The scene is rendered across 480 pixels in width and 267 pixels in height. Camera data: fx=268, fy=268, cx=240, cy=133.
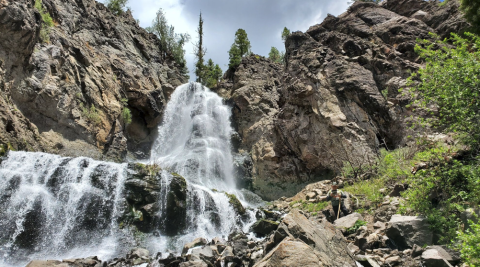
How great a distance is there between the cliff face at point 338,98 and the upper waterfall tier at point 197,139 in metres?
1.92

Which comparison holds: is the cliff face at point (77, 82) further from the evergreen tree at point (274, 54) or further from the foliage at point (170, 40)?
the evergreen tree at point (274, 54)

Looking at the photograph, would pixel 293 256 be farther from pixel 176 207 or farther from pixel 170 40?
pixel 170 40

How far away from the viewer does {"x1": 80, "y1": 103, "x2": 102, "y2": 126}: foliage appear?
1545cm

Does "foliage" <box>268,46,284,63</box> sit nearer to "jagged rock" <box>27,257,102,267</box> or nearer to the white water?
the white water

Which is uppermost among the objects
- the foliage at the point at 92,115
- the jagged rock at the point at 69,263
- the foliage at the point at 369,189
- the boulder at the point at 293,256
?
the foliage at the point at 92,115

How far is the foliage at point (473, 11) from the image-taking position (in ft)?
42.8

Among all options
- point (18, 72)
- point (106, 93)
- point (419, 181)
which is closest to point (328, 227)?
point (419, 181)

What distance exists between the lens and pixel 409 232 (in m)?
6.20

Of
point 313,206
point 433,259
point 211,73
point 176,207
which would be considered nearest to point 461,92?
point 433,259

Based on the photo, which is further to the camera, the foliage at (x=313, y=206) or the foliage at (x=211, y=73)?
the foliage at (x=211, y=73)

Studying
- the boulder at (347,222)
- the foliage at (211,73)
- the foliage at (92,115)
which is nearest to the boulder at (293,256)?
the boulder at (347,222)

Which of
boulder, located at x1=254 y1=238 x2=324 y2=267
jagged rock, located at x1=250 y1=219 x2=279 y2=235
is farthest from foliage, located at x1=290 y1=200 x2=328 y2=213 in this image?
boulder, located at x1=254 y1=238 x2=324 y2=267

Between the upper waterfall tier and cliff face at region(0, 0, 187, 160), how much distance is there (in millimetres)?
1286

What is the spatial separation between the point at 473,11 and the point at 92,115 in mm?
21024
